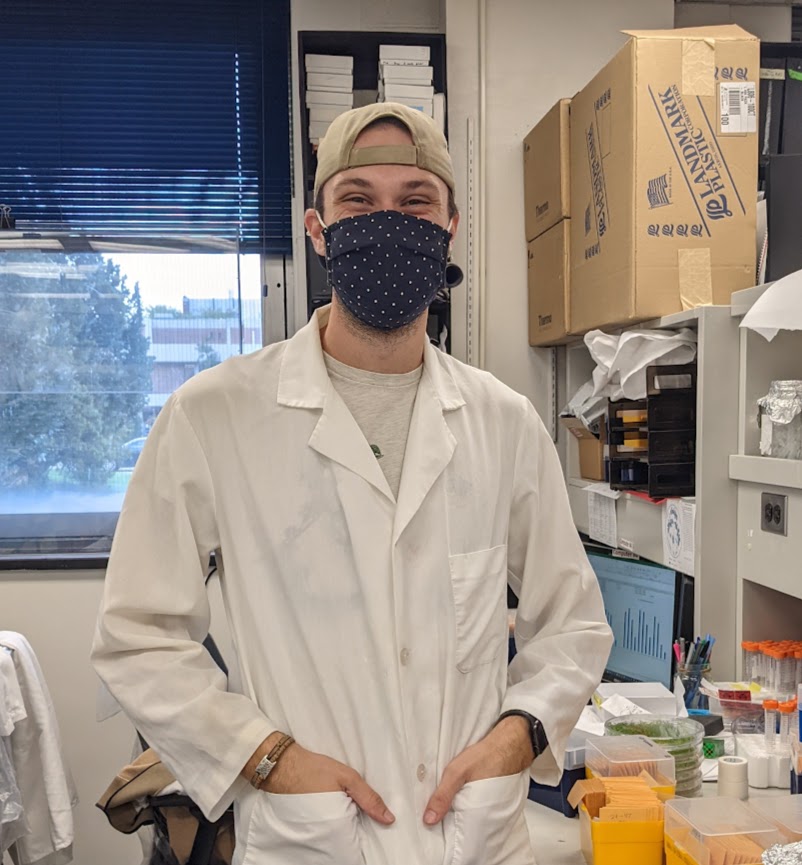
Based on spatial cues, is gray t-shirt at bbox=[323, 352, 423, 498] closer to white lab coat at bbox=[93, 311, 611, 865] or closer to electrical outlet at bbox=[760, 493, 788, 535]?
white lab coat at bbox=[93, 311, 611, 865]

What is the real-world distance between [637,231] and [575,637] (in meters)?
1.10

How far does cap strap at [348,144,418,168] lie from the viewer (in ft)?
3.89

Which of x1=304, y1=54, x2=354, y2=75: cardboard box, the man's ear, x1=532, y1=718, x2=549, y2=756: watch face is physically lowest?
x1=532, y1=718, x2=549, y2=756: watch face

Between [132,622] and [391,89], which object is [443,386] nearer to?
[132,622]

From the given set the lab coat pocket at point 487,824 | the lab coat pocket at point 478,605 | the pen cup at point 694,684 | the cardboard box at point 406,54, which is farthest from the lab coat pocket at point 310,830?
the cardboard box at point 406,54

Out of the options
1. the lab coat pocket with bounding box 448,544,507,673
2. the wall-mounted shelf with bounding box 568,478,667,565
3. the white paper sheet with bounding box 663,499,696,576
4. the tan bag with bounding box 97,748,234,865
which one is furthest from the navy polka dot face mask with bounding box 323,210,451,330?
the tan bag with bounding box 97,748,234,865

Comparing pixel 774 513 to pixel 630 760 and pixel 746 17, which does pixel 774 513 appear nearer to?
pixel 630 760

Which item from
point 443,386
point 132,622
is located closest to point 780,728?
point 443,386

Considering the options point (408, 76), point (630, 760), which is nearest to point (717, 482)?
point (630, 760)

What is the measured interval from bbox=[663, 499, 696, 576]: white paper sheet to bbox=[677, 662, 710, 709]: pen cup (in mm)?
213

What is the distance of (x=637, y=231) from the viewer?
198 centimetres

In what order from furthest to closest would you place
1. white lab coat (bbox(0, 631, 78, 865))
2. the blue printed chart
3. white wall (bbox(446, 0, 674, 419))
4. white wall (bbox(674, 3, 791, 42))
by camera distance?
1. white wall (bbox(674, 3, 791, 42))
2. white wall (bbox(446, 0, 674, 419))
3. white lab coat (bbox(0, 631, 78, 865))
4. the blue printed chart

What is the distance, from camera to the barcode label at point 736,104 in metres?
1.96

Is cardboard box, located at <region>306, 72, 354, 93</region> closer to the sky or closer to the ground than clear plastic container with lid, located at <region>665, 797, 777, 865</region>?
closer to the sky
